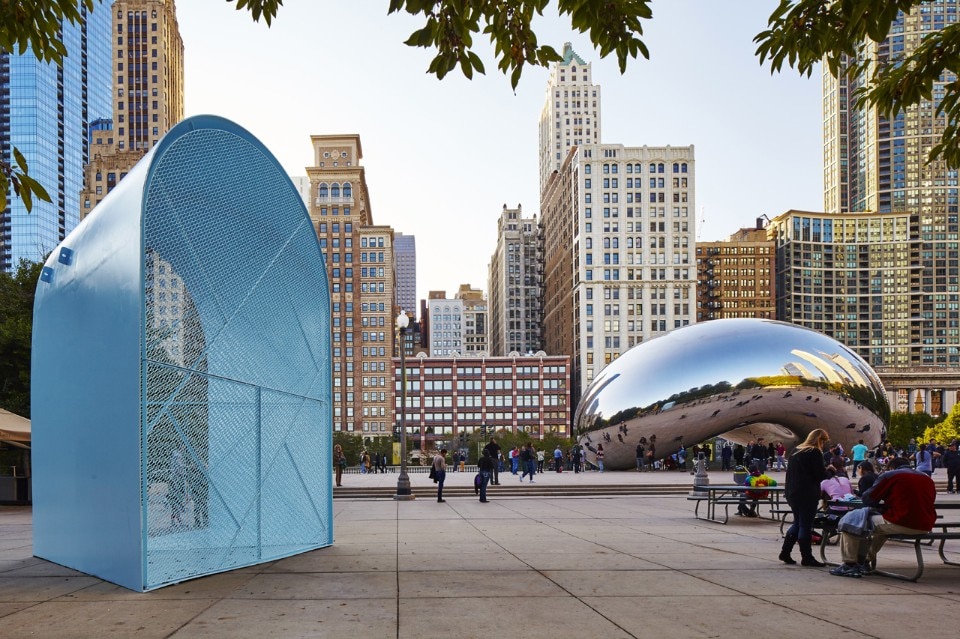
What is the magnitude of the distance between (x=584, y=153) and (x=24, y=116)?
10574 centimetres

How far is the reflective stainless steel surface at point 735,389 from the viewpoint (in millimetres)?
33719

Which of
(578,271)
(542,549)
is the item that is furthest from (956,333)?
(542,549)

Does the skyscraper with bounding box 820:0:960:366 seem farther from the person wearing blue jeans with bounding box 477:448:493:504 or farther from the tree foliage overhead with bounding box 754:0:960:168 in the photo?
the tree foliage overhead with bounding box 754:0:960:168

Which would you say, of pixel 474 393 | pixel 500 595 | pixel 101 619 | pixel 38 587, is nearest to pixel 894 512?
pixel 500 595

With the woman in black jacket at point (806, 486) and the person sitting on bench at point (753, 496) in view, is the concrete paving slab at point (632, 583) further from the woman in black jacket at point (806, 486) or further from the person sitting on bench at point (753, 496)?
the person sitting on bench at point (753, 496)

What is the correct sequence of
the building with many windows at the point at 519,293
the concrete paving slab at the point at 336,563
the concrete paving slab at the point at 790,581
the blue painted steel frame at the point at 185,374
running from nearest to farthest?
the concrete paving slab at the point at 790,581
the blue painted steel frame at the point at 185,374
the concrete paving slab at the point at 336,563
the building with many windows at the point at 519,293

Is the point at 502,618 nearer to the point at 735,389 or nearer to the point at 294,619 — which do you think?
the point at 294,619

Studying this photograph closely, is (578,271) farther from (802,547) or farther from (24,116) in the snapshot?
(802,547)

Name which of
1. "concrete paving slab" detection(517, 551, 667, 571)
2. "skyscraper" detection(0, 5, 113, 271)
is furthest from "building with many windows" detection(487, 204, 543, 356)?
"concrete paving slab" detection(517, 551, 667, 571)

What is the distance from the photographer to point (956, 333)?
17675 centimetres

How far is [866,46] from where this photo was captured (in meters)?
7.48

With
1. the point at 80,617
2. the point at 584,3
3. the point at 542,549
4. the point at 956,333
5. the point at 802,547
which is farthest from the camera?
the point at 956,333

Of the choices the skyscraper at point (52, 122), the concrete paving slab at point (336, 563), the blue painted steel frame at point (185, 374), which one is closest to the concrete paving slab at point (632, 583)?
the concrete paving slab at point (336, 563)

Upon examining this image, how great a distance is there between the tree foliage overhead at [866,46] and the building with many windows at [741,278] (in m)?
178
